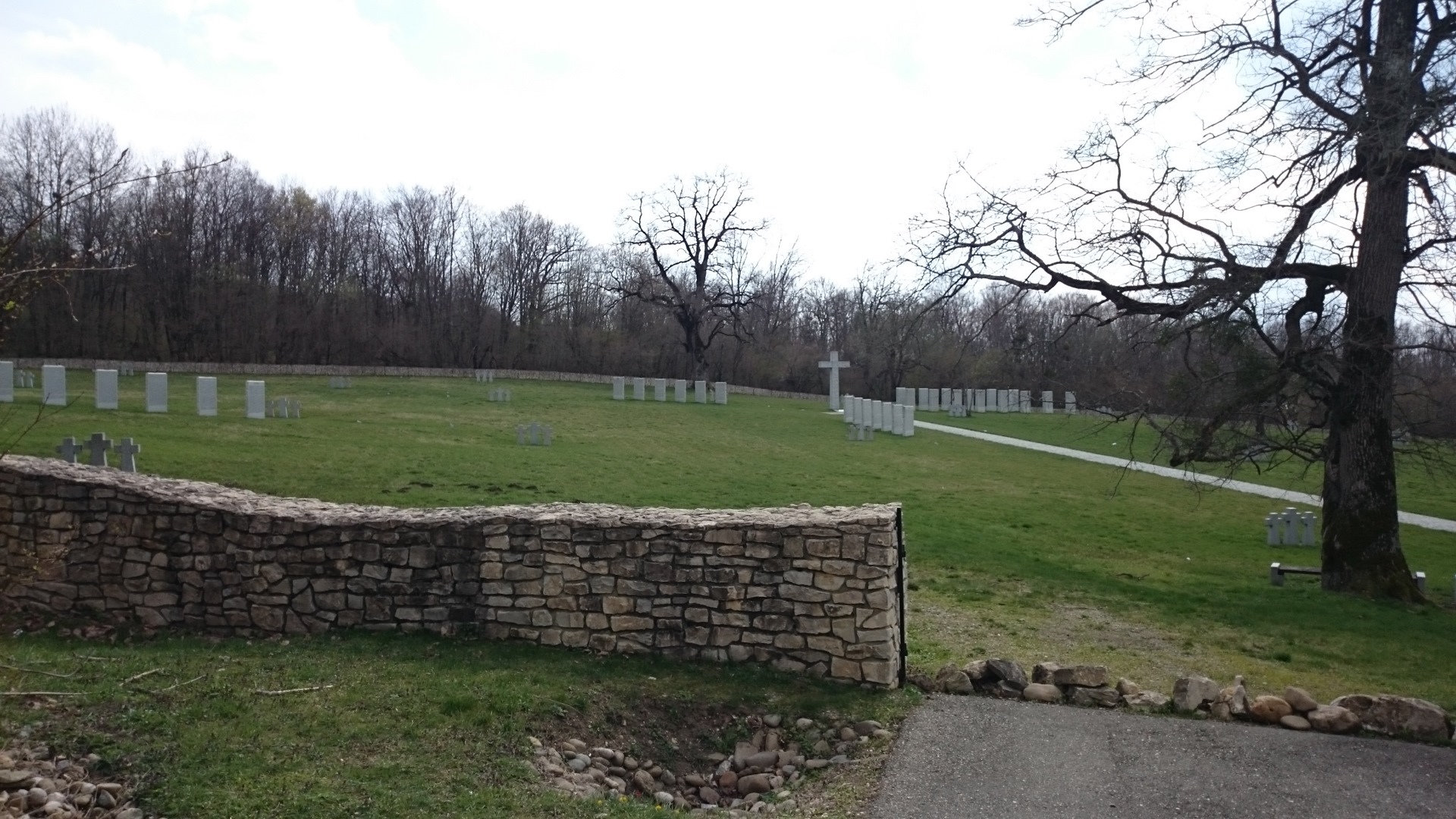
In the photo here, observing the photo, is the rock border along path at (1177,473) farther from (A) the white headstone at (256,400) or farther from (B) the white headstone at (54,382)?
(B) the white headstone at (54,382)

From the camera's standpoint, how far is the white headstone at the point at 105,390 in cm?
2189

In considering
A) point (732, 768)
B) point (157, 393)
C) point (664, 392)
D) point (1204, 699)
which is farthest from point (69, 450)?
point (664, 392)

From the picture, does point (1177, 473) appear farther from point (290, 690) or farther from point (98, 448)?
point (290, 690)

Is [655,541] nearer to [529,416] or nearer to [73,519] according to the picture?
[73,519]

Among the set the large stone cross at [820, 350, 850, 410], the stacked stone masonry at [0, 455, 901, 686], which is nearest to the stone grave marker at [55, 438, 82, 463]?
the stacked stone masonry at [0, 455, 901, 686]

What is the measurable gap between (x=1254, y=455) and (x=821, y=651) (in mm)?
9076

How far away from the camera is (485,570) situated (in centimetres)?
834

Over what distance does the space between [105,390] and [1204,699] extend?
22444 mm

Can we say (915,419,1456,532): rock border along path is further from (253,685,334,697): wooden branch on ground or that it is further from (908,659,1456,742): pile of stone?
(253,685,334,697): wooden branch on ground

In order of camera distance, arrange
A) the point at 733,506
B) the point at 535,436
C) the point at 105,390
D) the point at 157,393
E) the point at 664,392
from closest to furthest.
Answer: the point at 733,506 < the point at 105,390 < the point at 157,393 < the point at 535,436 < the point at 664,392

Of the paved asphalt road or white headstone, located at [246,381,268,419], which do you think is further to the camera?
white headstone, located at [246,381,268,419]

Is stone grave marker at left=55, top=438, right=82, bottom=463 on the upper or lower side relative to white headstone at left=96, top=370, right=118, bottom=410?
lower

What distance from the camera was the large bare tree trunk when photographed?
41.2ft

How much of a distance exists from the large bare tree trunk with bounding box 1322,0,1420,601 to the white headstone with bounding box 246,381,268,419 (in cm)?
2098
